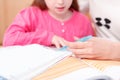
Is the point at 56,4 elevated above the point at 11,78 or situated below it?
above

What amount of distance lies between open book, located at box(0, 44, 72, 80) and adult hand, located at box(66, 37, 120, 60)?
0.08m

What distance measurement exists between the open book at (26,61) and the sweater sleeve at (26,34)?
183 mm

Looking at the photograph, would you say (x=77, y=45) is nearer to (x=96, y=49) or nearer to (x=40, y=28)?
(x=96, y=49)

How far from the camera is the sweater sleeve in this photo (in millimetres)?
1027

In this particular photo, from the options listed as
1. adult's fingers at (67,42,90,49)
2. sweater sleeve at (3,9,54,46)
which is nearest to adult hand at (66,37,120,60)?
adult's fingers at (67,42,90,49)

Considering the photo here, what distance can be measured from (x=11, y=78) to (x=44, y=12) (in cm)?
53

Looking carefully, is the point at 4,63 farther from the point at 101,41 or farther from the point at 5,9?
the point at 5,9

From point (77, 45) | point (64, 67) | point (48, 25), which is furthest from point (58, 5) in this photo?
point (64, 67)

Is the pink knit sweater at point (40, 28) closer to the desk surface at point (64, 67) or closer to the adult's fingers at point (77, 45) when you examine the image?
the adult's fingers at point (77, 45)

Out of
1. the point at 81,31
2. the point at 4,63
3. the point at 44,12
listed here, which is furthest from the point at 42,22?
the point at 4,63

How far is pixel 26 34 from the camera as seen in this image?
3.39ft

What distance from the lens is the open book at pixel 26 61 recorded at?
697 millimetres

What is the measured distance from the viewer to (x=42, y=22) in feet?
3.71

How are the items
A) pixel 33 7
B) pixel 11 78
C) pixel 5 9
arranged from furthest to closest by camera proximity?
pixel 5 9
pixel 33 7
pixel 11 78
